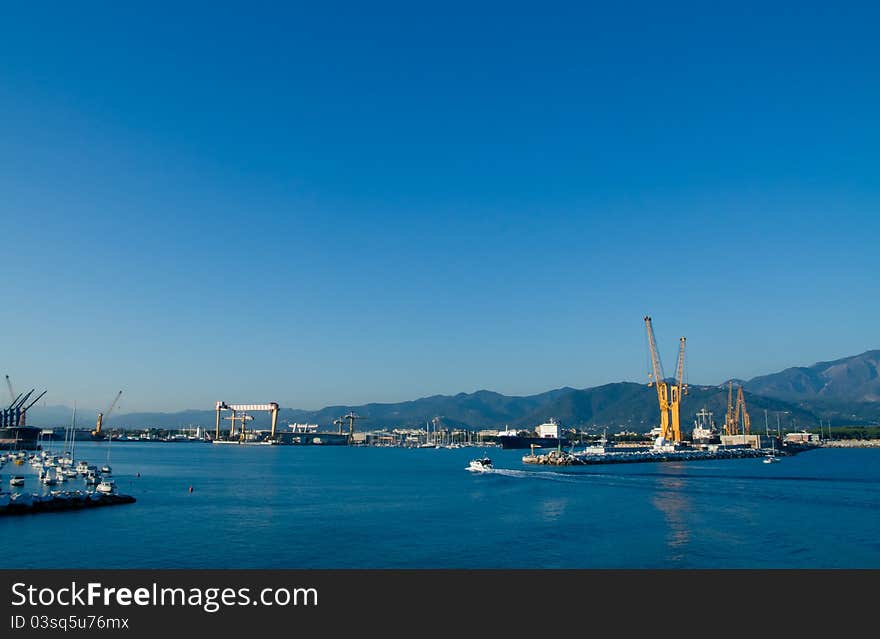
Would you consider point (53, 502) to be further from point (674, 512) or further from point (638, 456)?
point (638, 456)

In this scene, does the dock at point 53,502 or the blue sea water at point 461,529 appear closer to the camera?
the blue sea water at point 461,529

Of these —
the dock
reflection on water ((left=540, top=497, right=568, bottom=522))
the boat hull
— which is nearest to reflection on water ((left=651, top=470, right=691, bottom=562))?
reflection on water ((left=540, top=497, right=568, bottom=522))

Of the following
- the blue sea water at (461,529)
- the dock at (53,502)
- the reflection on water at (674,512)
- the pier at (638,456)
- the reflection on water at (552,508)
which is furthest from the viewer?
the pier at (638,456)

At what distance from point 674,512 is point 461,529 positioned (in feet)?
37.3

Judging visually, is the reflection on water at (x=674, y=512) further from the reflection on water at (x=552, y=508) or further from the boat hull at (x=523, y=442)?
the boat hull at (x=523, y=442)

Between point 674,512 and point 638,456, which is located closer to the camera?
point 674,512

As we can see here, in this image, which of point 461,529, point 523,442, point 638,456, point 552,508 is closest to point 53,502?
point 461,529

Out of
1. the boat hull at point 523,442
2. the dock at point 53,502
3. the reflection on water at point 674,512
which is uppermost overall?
the dock at point 53,502

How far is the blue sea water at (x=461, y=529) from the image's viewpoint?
18812 millimetres

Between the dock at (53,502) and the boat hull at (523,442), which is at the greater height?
the dock at (53,502)

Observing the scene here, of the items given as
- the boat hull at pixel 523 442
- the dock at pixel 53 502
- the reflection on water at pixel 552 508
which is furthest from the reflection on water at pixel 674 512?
the boat hull at pixel 523 442

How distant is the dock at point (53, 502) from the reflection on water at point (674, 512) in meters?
26.7

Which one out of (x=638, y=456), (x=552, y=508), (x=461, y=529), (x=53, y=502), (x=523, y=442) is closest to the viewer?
(x=461, y=529)

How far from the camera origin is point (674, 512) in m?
29.2
